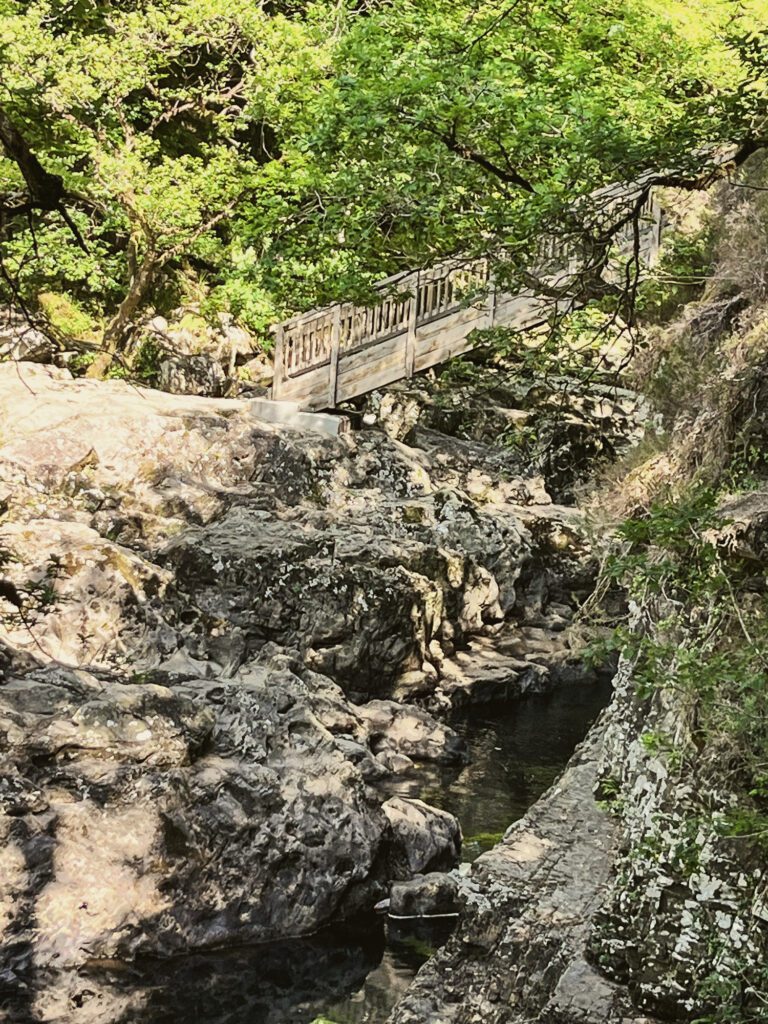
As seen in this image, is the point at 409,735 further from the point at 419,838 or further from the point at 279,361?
the point at 279,361

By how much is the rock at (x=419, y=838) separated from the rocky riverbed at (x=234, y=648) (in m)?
0.03

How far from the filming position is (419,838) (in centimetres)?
1051

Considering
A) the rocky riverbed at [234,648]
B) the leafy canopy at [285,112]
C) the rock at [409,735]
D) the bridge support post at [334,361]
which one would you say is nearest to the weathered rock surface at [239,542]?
the rocky riverbed at [234,648]

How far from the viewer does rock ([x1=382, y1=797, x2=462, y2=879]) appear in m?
10.3

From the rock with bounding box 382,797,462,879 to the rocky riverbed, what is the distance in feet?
0.09

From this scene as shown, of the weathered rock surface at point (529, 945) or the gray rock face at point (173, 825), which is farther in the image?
the gray rock face at point (173, 825)

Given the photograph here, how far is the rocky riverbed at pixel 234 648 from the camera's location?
29.0 ft

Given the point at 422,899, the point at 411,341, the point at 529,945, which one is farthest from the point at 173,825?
the point at 411,341

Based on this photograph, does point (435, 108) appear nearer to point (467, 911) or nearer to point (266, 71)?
point (467, 911)

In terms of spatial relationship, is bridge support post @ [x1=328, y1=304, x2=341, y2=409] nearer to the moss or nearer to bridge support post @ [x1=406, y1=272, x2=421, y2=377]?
bridge support post @ [x1=406, y1=272, x2=421, y2=377]

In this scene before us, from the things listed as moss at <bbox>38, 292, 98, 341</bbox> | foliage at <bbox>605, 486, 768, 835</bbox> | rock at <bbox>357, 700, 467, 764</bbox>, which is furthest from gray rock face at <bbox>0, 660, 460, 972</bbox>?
moss at <bbox>38, 292, 98, 341</bbox>

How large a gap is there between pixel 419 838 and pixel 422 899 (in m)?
0.83

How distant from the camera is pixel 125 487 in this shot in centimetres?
1580

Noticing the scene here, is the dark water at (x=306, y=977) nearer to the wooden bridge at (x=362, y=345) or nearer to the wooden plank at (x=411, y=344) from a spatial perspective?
the wooden plank at (x=411, y=344)
